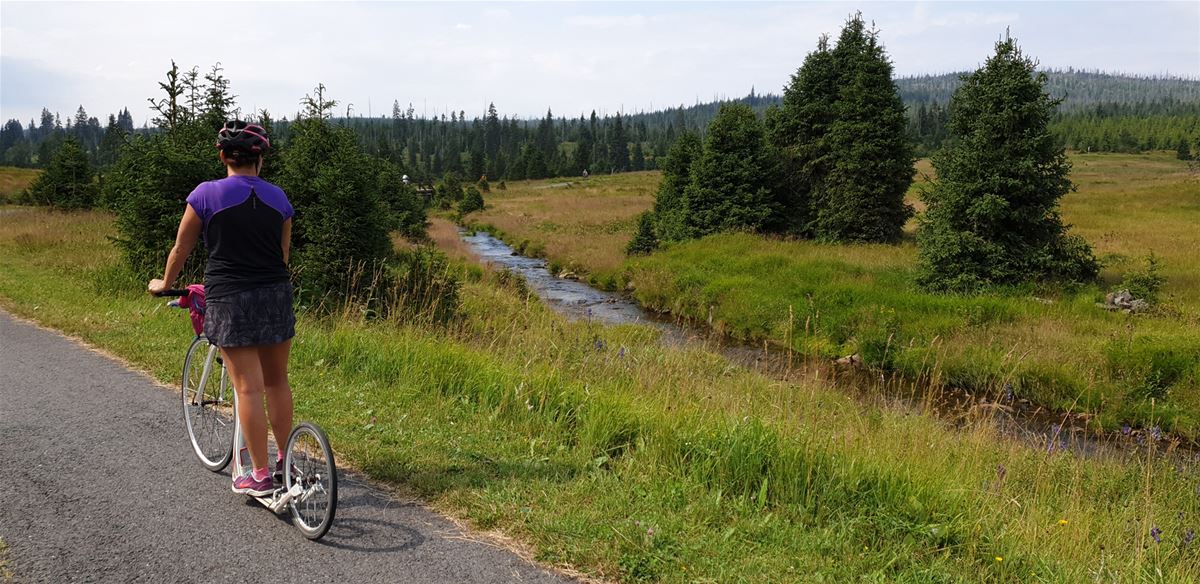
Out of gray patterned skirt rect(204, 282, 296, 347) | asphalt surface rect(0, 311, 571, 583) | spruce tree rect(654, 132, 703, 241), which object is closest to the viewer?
asphalt surface rect(0, 311, 571, 583)

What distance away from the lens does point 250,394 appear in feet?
14.4

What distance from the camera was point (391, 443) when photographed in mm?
5797

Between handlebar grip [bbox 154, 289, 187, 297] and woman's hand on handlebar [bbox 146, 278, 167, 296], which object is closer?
woman's hand on handlebar [bbox 146, 278, 167, 296]

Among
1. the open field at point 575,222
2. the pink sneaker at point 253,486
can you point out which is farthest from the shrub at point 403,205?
the pink sneaker at point 253,486

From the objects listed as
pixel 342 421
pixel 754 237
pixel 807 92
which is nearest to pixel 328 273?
pixel 342 421

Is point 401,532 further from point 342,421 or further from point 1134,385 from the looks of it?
point 1134,385

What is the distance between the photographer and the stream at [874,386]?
26.6ft

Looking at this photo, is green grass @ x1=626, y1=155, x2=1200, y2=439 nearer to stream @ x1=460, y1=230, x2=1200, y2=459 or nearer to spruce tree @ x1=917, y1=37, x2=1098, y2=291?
stream @ x1=460, y1=230, x2=1200, y2=459

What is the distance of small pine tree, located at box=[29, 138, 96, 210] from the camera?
33656mm

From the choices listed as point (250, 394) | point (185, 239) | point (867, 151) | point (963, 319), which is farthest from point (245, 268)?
point (867, 151)

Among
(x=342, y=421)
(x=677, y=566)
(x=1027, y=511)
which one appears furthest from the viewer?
(x=342, y=421)

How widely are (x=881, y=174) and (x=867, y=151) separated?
121 centimetres

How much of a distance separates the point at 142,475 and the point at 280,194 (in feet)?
8.27

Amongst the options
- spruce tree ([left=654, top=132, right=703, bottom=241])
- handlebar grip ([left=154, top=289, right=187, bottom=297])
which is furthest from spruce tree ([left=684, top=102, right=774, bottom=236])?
handlebar grip ([left=154, top=289, right=187, bottom=297])
